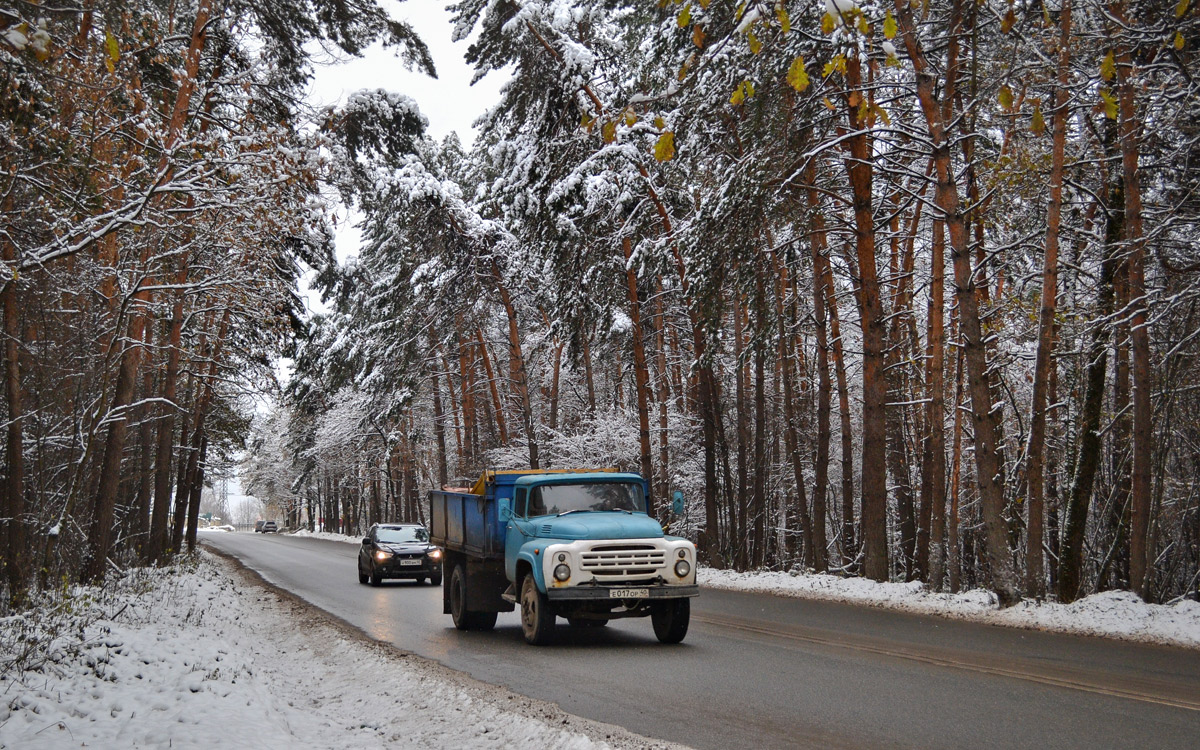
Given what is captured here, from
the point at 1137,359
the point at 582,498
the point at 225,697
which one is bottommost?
the point at 225,697

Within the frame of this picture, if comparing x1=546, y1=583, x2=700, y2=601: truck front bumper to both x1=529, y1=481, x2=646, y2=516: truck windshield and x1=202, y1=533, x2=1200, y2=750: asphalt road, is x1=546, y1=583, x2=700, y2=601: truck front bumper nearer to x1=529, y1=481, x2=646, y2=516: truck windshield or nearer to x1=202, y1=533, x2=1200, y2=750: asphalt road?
x1=202, y1=533, x2=1200, y2=750: asphalt road

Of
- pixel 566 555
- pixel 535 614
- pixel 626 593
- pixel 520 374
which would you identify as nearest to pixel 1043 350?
pixel 626 593

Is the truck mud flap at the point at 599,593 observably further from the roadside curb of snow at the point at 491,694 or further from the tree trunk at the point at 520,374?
the tree trunk at the point at 520,374

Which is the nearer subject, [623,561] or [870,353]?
[623,561]

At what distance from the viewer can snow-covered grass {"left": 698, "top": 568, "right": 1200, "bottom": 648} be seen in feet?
40.0

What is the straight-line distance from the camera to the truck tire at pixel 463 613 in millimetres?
14656

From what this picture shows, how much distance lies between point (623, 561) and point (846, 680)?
337 centimetres

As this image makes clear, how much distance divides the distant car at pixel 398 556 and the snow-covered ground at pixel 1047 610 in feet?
32.7

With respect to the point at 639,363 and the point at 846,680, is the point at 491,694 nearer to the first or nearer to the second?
the point at 846,680

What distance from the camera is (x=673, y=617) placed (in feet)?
40.7

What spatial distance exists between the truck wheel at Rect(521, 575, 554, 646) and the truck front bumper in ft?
1.24

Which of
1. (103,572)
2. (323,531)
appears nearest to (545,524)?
(103,572)

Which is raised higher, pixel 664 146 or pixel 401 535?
pixel 664 146

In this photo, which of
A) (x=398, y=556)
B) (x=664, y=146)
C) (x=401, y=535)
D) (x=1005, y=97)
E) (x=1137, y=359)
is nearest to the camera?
(x=1005, y=97)
